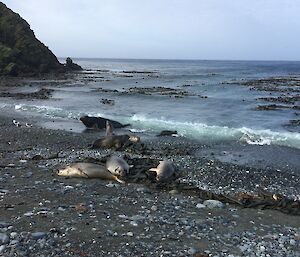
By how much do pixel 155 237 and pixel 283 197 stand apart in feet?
15.3

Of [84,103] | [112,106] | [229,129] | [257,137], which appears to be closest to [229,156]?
[257,137]

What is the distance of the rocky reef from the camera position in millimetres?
62781

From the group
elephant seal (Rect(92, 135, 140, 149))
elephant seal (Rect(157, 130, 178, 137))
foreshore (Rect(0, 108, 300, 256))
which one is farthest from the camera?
elephant seal (Rect(157, 130, 178, 137))

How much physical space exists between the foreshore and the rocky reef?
53.8m

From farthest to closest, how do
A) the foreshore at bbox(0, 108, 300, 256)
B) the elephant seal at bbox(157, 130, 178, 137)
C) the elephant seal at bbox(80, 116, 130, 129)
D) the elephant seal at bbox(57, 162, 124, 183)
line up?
the elephant seal at bbox(80, 116, 130, 129)
the elephant seal at bbox(157, 130, 178, 137)
the elephant seal at bbox(57, 162, 124, 183)
the foreshore at bbox(0, 108, 300, 256)

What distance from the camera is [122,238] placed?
22.5 feet

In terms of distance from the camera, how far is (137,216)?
8016mm

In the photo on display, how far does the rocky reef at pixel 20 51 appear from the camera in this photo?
62781 mm

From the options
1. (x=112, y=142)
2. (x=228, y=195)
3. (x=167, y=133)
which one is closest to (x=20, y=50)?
(x=167, y=133)

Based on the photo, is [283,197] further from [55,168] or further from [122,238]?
[55,168]

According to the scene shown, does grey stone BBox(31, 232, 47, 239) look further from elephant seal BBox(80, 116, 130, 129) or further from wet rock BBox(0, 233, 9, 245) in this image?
elephant seal BBox(80, 116, 130, 129)

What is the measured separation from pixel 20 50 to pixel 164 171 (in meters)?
62.6

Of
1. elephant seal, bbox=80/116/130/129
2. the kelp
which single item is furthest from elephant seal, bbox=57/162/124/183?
elephant seal, bbox=80/116/130/129

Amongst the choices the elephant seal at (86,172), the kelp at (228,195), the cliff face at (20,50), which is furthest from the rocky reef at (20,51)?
the kelp at (228,195)
